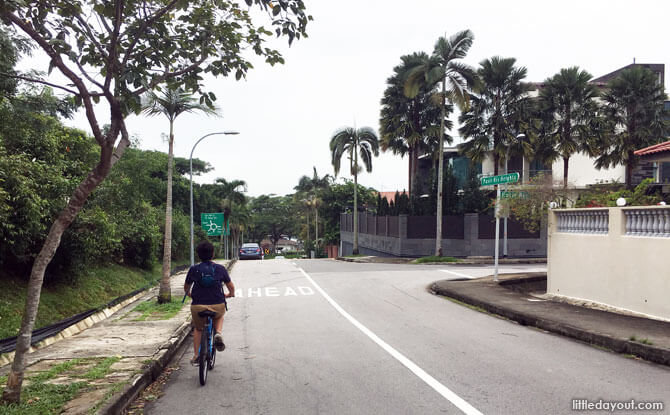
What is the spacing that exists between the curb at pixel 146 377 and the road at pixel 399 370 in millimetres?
263

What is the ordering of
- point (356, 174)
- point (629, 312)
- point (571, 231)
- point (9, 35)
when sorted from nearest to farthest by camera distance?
point (9, 35) → point (629, 312) → point (571, 231) → point (356, 174)

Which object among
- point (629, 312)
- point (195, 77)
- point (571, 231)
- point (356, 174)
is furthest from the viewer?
point (356, 174)

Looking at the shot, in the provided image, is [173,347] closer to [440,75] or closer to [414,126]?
[440,75]

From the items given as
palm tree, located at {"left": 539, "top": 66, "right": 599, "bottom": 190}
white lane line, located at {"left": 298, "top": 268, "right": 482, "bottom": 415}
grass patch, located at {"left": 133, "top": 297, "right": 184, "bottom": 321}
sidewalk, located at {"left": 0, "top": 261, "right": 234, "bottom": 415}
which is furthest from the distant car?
white lane line, located at {"left": 298, "top": 268, "right": 482, "bottom": 415}

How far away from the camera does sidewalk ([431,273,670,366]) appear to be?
307 inches

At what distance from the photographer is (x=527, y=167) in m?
39.7

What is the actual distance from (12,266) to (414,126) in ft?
98.6

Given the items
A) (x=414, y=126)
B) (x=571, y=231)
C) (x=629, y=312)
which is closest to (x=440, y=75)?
(x=414, y=126)

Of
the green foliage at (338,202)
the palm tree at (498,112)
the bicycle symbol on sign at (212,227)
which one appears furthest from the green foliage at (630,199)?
the green foliage at (338,202)

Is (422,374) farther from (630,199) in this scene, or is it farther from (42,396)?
(630,199)

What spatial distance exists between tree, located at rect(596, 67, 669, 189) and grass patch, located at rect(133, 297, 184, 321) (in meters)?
28.0

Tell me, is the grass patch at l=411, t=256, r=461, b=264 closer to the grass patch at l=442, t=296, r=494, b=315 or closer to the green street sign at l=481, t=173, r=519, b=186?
the green street sign at l=481, t=173, r=519, b=186

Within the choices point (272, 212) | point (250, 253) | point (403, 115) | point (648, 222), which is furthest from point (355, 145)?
point (272, 212)

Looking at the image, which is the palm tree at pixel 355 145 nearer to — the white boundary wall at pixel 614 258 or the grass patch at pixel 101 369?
the white boundary wall at pixel 614 258
